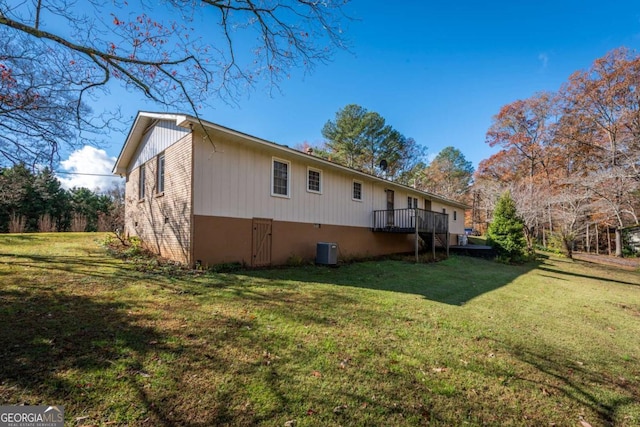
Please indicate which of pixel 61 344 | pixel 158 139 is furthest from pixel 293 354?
pixel 158 139

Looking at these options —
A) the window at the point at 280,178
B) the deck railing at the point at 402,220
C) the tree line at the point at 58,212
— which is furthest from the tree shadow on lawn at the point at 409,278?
the tree line at the point at 58,212

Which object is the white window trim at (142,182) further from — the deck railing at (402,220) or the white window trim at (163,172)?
the deck railing at (402,220)

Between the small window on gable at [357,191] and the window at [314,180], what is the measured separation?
240cm

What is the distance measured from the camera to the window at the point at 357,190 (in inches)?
525

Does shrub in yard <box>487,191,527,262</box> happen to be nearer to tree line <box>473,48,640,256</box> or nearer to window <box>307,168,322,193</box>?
tree line <box>473,48,640,256</box>

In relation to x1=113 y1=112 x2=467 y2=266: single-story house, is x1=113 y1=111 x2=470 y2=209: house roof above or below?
above

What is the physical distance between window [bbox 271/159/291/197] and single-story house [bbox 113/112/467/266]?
0.12 ft

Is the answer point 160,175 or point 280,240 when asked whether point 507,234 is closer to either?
point 280,240

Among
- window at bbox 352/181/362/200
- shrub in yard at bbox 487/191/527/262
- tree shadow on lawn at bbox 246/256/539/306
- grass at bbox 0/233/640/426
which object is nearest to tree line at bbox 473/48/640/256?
shrub in yard at bbox 487/191/527/262

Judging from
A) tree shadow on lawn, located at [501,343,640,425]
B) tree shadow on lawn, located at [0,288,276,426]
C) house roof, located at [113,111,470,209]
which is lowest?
tree shadow on lawn, located at [501,343,640,425]

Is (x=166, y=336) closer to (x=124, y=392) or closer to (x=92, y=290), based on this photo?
(x=124, y=392)

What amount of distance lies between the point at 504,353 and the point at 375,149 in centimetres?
2733

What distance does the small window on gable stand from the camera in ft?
43.8

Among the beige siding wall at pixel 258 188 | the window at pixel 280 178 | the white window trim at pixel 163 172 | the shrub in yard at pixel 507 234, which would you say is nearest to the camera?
the beige siding wall at pixel 258 188
